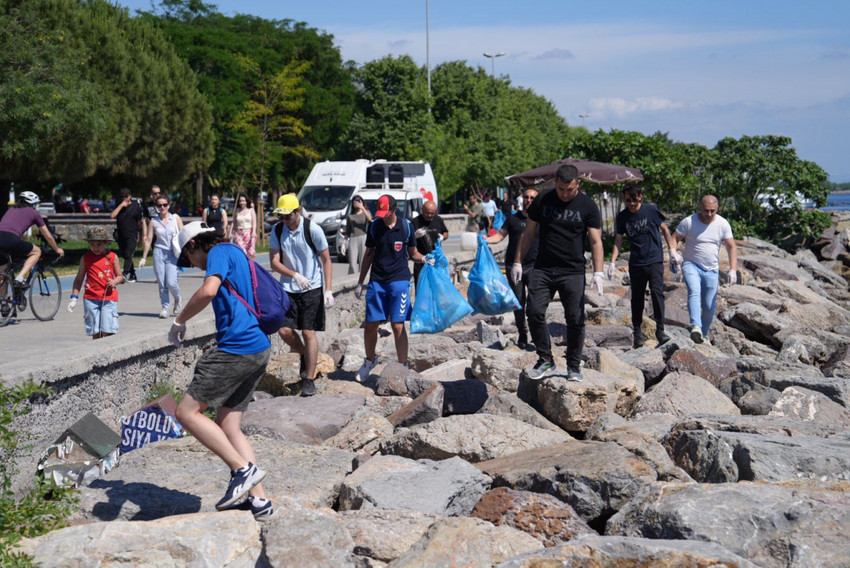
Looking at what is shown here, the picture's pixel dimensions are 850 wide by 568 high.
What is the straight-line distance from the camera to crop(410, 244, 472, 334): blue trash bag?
29.9 feet

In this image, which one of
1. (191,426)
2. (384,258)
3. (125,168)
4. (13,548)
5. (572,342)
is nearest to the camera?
(13,548)

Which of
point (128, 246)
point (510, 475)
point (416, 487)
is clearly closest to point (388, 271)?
point (510, 475)

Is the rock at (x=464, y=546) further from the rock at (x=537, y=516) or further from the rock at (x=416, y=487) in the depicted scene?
the rock at (x=416, y=487)

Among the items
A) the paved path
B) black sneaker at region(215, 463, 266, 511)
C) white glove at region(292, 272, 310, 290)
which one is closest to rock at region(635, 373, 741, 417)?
white glove at region(292, 272, 310, 290)

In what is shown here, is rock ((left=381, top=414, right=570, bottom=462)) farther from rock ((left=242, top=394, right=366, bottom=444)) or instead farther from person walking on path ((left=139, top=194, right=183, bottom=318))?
person walking on path ((left=139, top=194, right=183, bottom=318))

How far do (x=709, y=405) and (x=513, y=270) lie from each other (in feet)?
6.36

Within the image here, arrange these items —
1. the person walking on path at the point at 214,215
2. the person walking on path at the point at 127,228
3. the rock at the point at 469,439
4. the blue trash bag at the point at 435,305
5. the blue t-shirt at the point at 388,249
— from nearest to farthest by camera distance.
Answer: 1. the rock at the point at 469,439
2. the blue t-shirt at the point at 388,249
3. the blue trash bag at the point at 435,305
4. the person walking on path at the point at 214,215
5. the person walking on path at the point at 127,228

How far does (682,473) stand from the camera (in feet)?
18.0

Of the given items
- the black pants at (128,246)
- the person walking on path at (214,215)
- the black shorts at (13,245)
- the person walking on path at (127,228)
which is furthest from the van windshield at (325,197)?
the black shorts at (13,245)

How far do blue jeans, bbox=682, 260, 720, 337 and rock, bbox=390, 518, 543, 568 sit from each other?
6125 mm

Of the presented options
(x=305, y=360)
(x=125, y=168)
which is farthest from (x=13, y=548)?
(x=125, y=168)

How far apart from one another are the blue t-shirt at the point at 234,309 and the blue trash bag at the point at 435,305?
4.20m

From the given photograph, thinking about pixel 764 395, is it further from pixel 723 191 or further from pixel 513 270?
pixel 723 191

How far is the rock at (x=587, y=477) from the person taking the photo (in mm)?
5094
